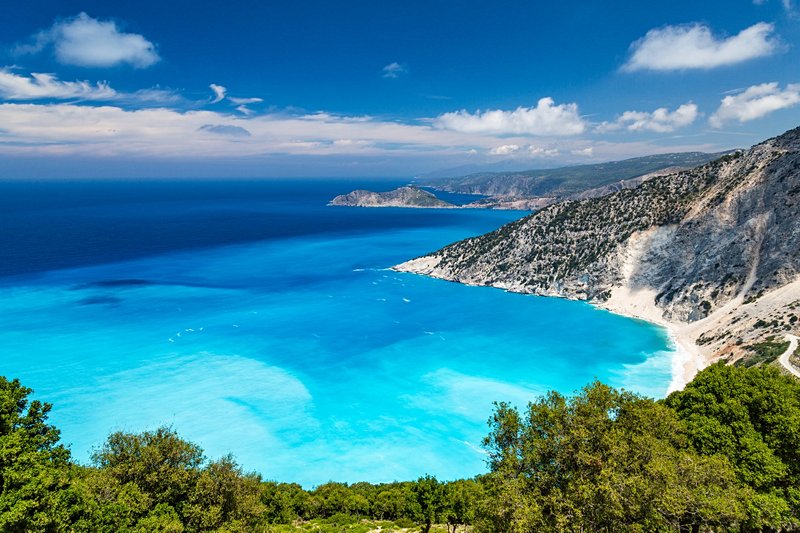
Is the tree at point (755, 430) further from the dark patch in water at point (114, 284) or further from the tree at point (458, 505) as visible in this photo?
the dark patch in water at point (114, 284)

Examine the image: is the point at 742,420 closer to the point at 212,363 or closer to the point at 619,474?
the point at 619,474

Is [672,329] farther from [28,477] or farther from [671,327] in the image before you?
[28,477]

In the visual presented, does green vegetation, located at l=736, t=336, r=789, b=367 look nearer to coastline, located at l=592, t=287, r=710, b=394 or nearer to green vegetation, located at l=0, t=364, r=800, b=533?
coastline, located at l=592, t=287, r=710, b=394

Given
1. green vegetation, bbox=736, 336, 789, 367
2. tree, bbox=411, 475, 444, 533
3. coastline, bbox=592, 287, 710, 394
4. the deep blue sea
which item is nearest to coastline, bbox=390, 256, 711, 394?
coastline, bbox=592, 287, 710, 394

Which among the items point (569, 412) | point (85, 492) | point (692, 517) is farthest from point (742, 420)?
point (85, 492)

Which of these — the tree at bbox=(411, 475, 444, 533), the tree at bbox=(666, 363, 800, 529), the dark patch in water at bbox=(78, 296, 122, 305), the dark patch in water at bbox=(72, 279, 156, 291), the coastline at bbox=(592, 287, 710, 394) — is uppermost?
the tree at bbox=(666, 363, 800, 529)

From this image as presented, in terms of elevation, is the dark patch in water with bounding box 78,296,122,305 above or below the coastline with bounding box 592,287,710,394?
above

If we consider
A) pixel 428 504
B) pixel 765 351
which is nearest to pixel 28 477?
pixel 428 504
